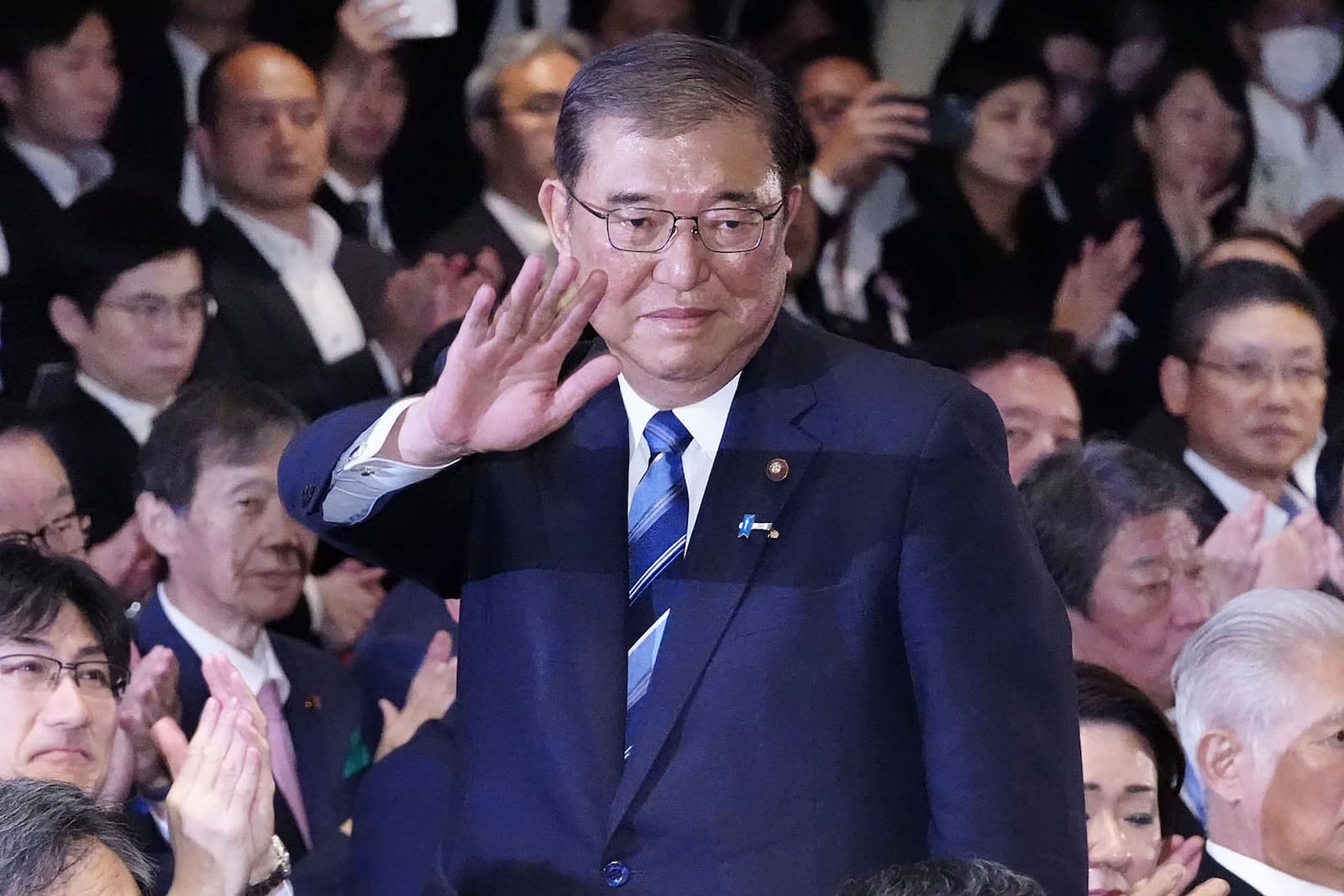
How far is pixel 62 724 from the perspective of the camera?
222 centimetres

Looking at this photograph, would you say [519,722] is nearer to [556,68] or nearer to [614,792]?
[614,792]

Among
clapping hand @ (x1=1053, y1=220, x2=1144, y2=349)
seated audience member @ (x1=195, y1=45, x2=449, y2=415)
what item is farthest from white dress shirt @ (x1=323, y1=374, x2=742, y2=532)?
clapping hand @ (x1=1053, y1=220, x2=1144, y2=349)

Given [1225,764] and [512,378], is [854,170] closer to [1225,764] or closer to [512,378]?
[1225,764]

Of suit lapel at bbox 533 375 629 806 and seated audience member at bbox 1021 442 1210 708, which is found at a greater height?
suit lapel at bbox 533 375 629 806

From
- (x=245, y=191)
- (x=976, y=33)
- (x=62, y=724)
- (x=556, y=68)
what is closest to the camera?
(x=62, y=724)

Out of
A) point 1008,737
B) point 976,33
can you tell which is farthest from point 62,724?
point 976,33

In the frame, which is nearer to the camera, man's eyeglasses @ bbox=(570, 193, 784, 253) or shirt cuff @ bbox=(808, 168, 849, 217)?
man's eyeglasses @ bbox=(570, 193, 784, 253)

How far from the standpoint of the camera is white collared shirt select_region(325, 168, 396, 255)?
163 inches

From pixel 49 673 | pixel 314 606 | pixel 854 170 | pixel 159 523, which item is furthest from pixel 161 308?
pixel 854 170

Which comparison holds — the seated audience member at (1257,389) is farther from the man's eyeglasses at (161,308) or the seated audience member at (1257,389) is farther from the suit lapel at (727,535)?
the suit lapel at (727,535)

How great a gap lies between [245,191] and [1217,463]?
2.28 meters

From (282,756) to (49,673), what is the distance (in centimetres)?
95

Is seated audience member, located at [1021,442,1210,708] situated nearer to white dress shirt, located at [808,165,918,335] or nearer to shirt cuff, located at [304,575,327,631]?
white dress shirt, located at [808,165,918,335]

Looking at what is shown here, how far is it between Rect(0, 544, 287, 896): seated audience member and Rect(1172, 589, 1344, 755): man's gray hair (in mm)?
1379
